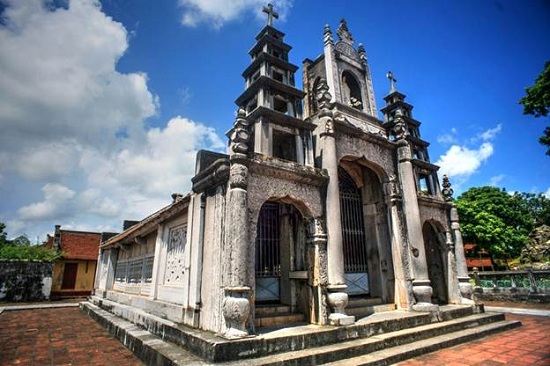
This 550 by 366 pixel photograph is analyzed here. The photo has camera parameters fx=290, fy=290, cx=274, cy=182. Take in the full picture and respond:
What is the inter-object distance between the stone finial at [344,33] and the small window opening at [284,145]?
19.3 feet

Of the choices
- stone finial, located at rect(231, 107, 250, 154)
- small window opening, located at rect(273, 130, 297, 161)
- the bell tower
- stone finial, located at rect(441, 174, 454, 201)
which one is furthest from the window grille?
stone finial, located at rect(231, 107, 250, 154)

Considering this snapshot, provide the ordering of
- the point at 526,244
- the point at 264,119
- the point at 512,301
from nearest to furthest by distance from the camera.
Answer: the point at 264,119, the point at 512,301, the point at 526,244

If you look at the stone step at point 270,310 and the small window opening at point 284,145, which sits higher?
the small window opening at point 284,145

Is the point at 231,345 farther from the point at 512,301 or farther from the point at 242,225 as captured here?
the point at 512,301

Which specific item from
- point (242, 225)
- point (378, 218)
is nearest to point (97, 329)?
point (242, 225)

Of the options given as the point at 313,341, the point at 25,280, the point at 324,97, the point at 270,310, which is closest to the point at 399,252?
the point at 270,310

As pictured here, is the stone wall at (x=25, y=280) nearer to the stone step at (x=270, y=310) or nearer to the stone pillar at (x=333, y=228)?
the stone step at (x=270, y=310)

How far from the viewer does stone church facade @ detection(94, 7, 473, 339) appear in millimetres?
5922

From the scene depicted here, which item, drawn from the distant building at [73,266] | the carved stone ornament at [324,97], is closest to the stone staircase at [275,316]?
the carved stone ornament at [324,97]

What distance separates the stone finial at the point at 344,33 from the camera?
12.3 metres

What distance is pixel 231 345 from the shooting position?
4.66 m

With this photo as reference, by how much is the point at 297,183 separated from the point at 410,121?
1253 cm

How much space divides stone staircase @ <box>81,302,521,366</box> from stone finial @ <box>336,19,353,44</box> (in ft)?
34.8

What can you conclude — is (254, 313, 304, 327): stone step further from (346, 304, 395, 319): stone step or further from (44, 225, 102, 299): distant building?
(44, 225, 102, 299): distant building
